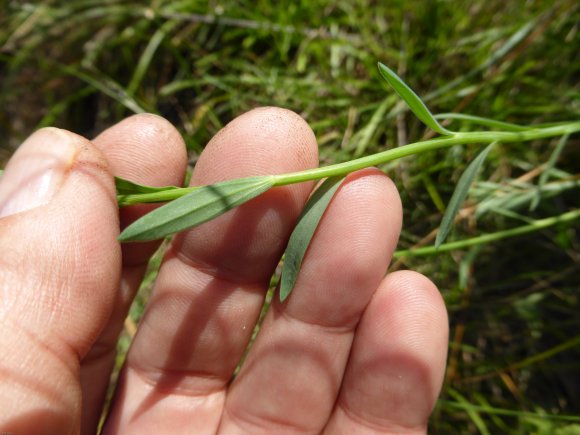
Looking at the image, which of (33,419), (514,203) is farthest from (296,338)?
(514,203)

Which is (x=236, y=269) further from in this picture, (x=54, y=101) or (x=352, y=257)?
(x=54, y=101)

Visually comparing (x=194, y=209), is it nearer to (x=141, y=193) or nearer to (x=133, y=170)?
(x=141, y=193)

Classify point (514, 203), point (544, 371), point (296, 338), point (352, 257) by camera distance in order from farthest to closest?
point (544, 371) < point (514, 203) < point (296, 338) < point (352, 257)

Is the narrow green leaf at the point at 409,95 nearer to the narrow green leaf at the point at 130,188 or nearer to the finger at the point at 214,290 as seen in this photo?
the finger at the point at 214,290

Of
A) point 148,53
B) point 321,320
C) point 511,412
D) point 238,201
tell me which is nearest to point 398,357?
point 321,320

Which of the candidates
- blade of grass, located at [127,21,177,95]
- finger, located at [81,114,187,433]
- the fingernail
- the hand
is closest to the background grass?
blade of grass, located at [127,21,177,95]
